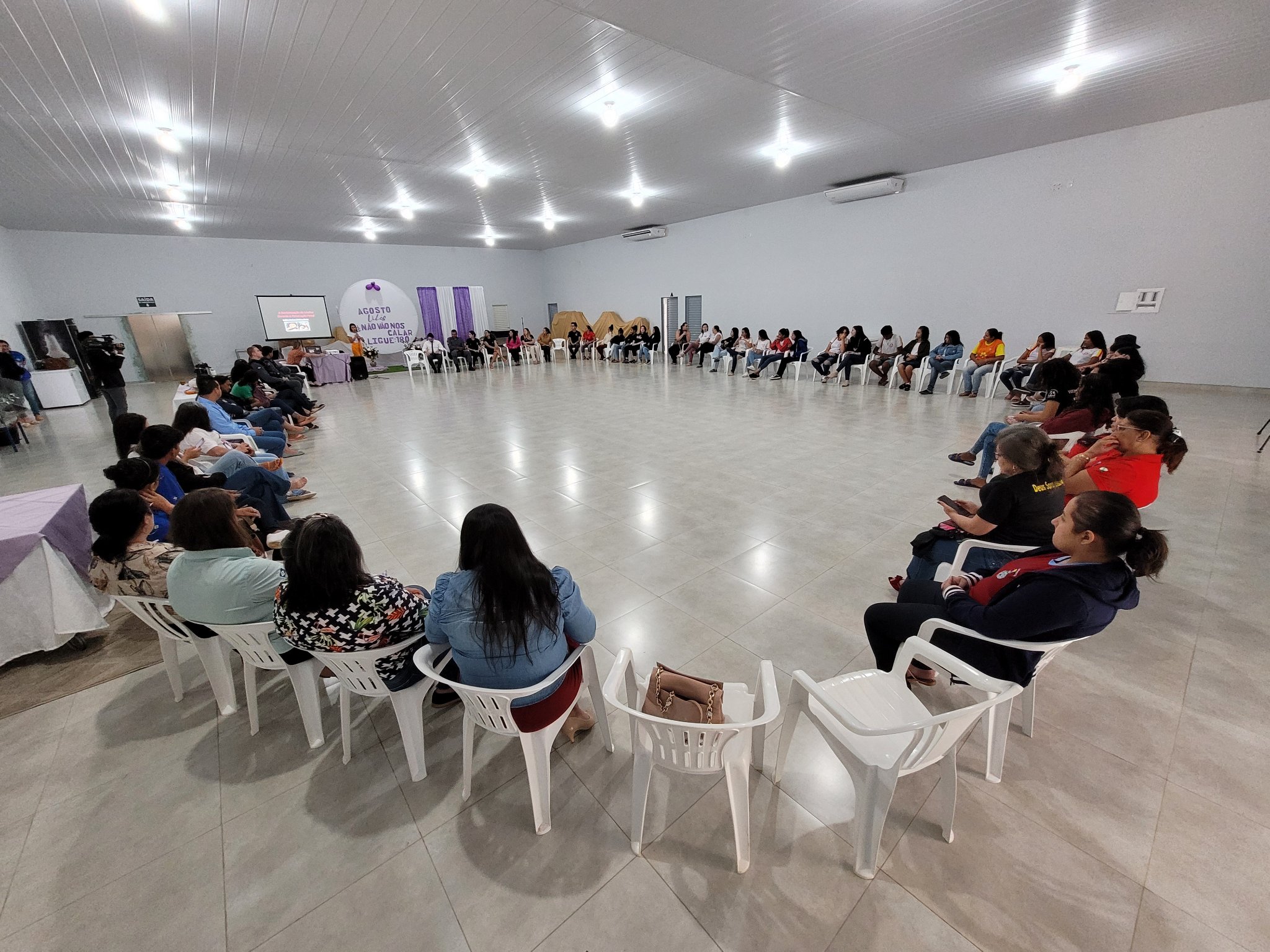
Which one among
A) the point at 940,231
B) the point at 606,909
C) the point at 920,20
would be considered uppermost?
the point at 920,20

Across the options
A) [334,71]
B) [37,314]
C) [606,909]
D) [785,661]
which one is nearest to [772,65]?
[334,71]

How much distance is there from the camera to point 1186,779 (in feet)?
4.87

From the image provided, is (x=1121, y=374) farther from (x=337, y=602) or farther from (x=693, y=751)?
(x=337, y=602)

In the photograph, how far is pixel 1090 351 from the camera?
6.42 meters

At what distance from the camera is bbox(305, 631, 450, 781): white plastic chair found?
146cm

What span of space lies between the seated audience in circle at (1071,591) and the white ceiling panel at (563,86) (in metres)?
4.01

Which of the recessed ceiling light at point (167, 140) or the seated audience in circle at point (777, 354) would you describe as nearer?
the recessed ceiling light at point (167, 140)

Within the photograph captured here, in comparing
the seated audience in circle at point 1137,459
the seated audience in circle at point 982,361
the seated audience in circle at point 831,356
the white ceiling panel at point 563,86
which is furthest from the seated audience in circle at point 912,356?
the seated audience in circle at point 1137,459

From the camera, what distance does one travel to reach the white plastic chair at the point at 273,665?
1.59m

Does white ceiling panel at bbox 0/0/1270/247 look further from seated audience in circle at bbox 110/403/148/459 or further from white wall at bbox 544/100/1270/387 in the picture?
seated audience in circle at bbox 110/403/148/459

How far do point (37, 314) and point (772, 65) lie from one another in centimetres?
1589

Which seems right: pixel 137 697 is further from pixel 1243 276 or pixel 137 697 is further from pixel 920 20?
pixel 1243 276

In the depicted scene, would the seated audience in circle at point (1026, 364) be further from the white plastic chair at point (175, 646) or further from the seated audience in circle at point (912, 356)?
the white plastic chair at point (175, 646)

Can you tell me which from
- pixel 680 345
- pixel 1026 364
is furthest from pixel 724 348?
pixel 1026 364
